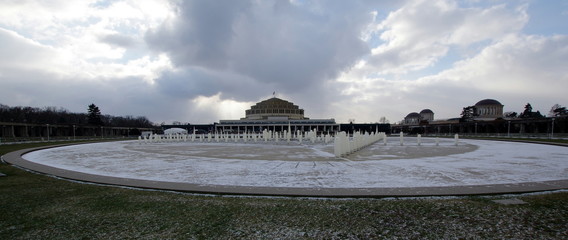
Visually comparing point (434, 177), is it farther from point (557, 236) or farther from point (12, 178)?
point (12, 178)

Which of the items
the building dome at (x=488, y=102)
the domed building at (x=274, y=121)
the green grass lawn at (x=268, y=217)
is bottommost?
the green grass lawn at (x=268, y=217)

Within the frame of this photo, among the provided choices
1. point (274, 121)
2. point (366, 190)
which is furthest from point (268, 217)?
point (274, 121)

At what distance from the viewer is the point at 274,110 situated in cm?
13038

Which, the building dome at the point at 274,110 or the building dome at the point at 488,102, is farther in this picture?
the building dome at the point at 274,110

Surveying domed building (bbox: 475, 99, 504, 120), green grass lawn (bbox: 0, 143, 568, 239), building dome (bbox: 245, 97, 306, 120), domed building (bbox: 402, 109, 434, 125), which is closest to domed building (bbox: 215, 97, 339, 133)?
building dome (bbox: 245, 97, 306, 120)

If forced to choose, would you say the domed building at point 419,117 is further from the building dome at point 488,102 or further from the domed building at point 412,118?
the building dome at point 488,102

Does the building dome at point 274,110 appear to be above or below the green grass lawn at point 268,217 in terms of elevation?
above

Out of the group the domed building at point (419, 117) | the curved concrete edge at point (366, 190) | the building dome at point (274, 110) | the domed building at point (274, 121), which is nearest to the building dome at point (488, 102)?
the domed building at point (419, 117)

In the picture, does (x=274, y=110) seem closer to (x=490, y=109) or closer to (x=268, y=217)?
(x=490, y=109)

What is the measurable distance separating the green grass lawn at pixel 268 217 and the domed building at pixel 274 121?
364 feet

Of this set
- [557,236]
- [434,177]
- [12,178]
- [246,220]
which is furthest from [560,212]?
[12,178]

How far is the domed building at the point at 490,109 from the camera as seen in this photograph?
4934 inches

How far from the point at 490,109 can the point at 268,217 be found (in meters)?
150

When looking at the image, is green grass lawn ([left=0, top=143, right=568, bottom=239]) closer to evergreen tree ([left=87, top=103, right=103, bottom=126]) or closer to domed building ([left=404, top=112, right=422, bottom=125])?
evergreen tree ([left=87, top=103, right=103, bottom=126])
